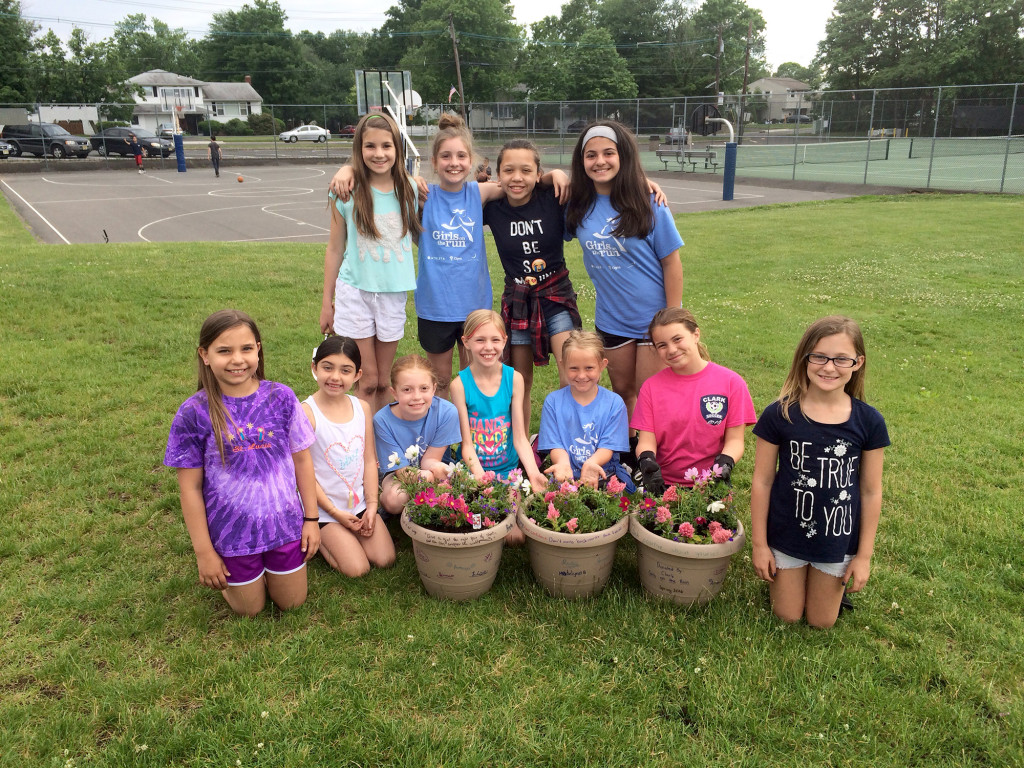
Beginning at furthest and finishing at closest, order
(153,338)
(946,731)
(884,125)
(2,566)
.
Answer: (884,125), (153,338), (2,566), (946,731)

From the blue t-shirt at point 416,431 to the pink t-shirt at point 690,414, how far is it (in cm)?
98

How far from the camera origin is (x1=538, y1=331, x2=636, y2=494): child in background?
12.2 feet

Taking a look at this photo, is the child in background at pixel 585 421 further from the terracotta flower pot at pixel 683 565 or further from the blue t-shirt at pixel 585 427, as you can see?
the terracotta flower pot at pixel 683 565

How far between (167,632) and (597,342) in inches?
96.7

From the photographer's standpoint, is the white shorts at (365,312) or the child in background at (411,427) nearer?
the child in background at (411,427)

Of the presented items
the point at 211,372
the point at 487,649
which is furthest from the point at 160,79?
the point at 487,649

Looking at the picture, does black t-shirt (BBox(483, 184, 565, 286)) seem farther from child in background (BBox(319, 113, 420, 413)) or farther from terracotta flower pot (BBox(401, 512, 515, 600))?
terracotta flower pot (BBox(401, 512, 515, 600))

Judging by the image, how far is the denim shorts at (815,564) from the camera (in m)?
2.96

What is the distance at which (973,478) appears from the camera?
14.3 ft

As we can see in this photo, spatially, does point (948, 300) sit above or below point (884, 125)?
below

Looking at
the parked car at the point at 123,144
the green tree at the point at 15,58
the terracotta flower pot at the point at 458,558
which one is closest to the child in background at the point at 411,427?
the terracotta flower pot at the point at 458,558

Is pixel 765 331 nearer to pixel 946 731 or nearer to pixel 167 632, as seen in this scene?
pixel 946 731

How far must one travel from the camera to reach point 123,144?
36.8 m

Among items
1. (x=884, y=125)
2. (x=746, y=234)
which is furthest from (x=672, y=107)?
(x=746, y=234)
